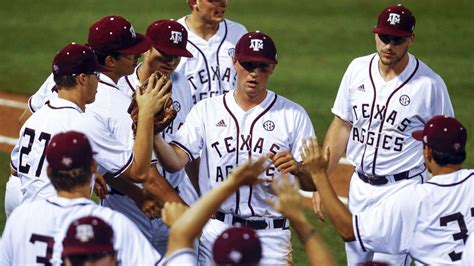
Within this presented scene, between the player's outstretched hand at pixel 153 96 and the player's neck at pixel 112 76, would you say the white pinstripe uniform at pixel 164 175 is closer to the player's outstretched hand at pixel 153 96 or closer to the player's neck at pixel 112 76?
the player's neck at pixel 112 76

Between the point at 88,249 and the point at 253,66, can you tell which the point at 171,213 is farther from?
the point at 253,66

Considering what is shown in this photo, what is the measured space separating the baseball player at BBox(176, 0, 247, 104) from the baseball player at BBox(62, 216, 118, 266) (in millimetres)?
4371

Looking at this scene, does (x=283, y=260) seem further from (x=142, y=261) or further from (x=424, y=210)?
(x=142, y=261)

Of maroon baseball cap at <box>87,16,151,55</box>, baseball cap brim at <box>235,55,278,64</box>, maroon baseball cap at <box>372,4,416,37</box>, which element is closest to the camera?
baseball cap brim at <box>235,55,278,64</box>

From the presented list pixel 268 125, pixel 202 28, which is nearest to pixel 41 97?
pixel 268 125

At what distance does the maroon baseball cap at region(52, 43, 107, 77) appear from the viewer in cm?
744

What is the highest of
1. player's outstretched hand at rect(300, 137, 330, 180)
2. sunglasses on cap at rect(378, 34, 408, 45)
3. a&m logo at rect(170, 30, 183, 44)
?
sunglasses on cap at rect(378, 34, 408, 45)

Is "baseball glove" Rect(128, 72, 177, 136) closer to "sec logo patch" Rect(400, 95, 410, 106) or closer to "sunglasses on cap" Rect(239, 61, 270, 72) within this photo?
Result: "sunglasses on cap" Rect(239, 61, 270, 72)

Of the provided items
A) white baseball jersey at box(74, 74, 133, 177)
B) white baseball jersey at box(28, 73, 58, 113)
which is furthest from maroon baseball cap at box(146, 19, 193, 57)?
white baseball jersey at box(28, 73, 58, 113)

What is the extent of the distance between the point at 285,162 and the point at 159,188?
3.00 feet

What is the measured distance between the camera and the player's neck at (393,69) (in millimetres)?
9102

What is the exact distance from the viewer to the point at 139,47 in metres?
8.43

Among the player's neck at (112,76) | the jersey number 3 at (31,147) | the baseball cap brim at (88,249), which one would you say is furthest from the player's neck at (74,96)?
the baseball cap brim at (88,249)

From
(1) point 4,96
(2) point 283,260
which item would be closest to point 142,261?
(2) point 283,260
